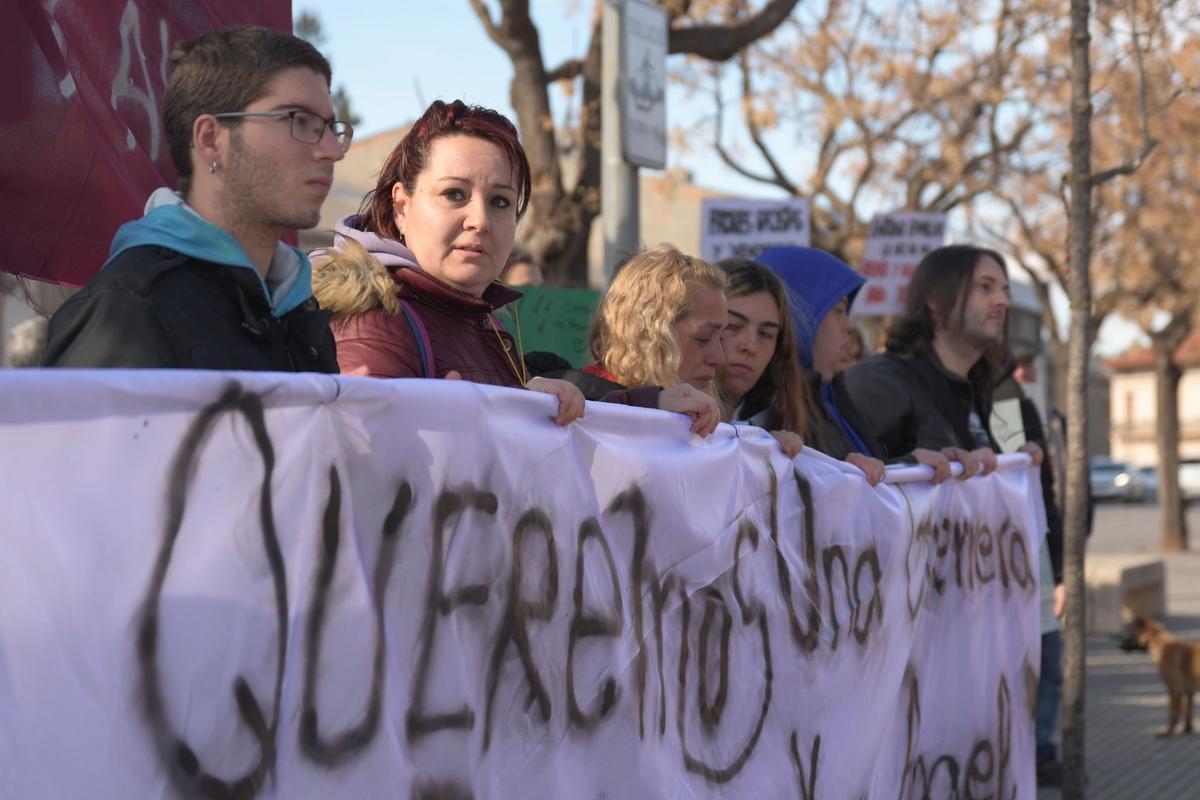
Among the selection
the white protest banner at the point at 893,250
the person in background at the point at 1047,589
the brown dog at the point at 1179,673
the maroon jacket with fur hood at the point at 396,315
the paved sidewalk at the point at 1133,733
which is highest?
the white protest banner at the point at 893,250

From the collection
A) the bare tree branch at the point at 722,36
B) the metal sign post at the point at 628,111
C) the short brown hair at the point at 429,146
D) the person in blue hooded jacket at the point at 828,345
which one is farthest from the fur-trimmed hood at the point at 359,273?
the bare tree branch at the point at 722,36

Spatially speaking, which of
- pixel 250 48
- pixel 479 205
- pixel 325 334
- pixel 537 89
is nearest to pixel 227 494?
pixel 325 334

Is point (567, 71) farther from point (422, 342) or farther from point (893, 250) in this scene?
point (422, 342)

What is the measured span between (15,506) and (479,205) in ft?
4.93

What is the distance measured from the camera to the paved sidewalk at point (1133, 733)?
22.6ft

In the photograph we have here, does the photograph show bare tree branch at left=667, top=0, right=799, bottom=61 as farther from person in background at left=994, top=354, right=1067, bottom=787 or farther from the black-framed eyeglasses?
the black-framed eyeglasses

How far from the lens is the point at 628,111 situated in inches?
304

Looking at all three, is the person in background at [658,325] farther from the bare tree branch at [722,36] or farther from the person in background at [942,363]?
the bare tree branch at [722,36]

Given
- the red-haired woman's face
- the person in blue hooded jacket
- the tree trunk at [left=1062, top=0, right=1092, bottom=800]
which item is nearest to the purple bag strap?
the red-haired woman's face

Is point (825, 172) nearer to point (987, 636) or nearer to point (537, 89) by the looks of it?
point (537, 89)

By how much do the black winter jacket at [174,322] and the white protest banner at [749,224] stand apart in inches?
314

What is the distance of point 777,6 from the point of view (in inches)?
476

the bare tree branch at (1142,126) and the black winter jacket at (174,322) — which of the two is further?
the bare tree branch at (1142,126)

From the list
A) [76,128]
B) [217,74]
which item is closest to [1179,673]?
[76,128]
